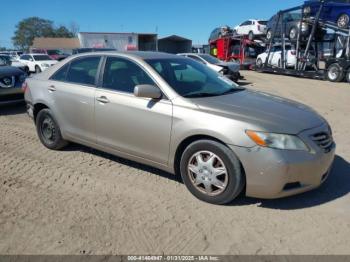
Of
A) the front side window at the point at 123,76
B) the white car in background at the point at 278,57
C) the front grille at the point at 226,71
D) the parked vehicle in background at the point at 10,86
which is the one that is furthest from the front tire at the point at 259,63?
the front side window at the point at 123,76

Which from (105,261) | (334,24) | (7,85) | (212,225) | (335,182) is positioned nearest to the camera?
(105,261)

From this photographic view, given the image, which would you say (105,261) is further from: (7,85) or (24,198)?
(7,85)

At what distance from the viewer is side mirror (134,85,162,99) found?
12.6 feet

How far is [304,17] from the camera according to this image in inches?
759

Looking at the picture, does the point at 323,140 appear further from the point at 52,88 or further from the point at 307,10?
the point at 307,10

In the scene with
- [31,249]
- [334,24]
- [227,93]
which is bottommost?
[31,249]

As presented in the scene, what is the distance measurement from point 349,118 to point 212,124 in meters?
6.30

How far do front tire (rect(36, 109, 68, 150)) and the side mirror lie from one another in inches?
76.8

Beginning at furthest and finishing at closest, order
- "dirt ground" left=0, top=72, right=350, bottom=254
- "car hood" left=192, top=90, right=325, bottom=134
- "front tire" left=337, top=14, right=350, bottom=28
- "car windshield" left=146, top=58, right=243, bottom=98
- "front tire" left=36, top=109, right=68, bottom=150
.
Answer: "front tire" left=337, top=14, right=350, bottom=28 < "front tire" left=36, top=109, right=68, bottom=150 < "car windshield" left=146, top=58, right=243, bottom=98 < "car hood" left=192, top=90, right=325, bottom=134 < "dirt ground" left=0, top=72, right=350, bottom=254

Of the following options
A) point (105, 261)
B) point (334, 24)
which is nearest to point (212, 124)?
point (105, 261)

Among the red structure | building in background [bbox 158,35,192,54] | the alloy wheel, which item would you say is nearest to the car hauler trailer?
the red structure

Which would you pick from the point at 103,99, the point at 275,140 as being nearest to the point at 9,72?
the point at 103,99

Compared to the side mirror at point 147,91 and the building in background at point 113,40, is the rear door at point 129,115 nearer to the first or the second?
the side mirror at point 147,91

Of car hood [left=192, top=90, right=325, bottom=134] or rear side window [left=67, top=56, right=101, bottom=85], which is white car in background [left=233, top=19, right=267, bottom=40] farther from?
car hood [left=192, top=90, right=325, bottom=134]
